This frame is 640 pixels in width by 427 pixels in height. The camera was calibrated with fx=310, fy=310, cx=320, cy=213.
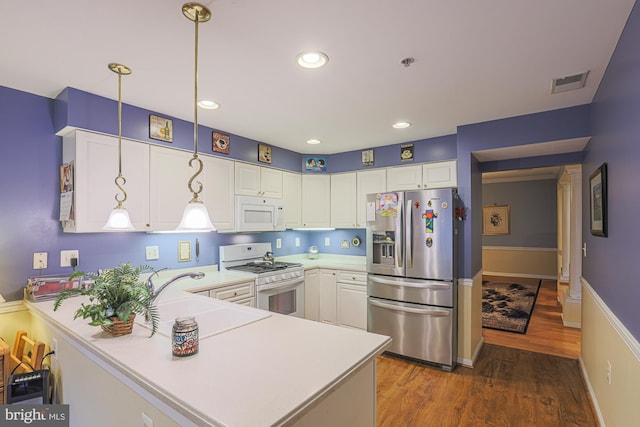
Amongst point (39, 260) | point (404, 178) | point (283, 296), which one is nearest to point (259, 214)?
point (283, 296)

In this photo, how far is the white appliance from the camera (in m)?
3.24

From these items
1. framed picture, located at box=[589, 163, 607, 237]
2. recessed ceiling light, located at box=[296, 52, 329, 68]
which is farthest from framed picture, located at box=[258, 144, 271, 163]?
framed picture, located at box=[589, 163, 607, 237]

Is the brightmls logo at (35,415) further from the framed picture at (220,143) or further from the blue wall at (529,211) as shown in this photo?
the blue wall at (529,211)

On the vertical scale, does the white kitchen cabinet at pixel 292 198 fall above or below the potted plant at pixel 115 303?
above

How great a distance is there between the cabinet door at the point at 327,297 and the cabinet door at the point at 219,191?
4.52 feet

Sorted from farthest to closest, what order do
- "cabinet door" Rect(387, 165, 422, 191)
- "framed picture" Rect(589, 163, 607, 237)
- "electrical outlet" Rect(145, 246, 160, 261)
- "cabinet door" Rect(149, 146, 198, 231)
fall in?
"cabinet door" Rect(387, 165, 422, 191), "electrical outlet" Rect(145, 246, 160, 261), "cabinet door" Rect(149, 146, 198, 231), "framed picture" Rect(589, 163, 607, 237)

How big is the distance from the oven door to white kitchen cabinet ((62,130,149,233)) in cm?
129

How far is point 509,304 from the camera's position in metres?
5.35

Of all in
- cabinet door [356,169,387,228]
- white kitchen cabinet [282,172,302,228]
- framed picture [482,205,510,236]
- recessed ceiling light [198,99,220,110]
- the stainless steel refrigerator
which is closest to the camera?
recessed ceiling light [198,99,220,110]

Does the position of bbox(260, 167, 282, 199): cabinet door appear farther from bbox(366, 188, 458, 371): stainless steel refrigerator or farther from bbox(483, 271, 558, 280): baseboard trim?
bbox(483, 271, 558, 280): baseboard trim

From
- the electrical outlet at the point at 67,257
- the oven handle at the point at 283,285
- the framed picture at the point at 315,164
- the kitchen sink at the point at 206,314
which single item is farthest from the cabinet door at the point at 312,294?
the electrical outlet at the point at 67,257

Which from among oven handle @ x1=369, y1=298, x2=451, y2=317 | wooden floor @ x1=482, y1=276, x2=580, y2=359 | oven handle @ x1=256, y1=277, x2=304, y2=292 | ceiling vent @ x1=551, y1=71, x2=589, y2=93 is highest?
ceiling vent @ x1=551, y1=71, x2=589, y2=93

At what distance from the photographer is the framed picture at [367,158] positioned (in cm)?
411

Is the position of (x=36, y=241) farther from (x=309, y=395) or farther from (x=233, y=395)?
(x=309, y=395)
